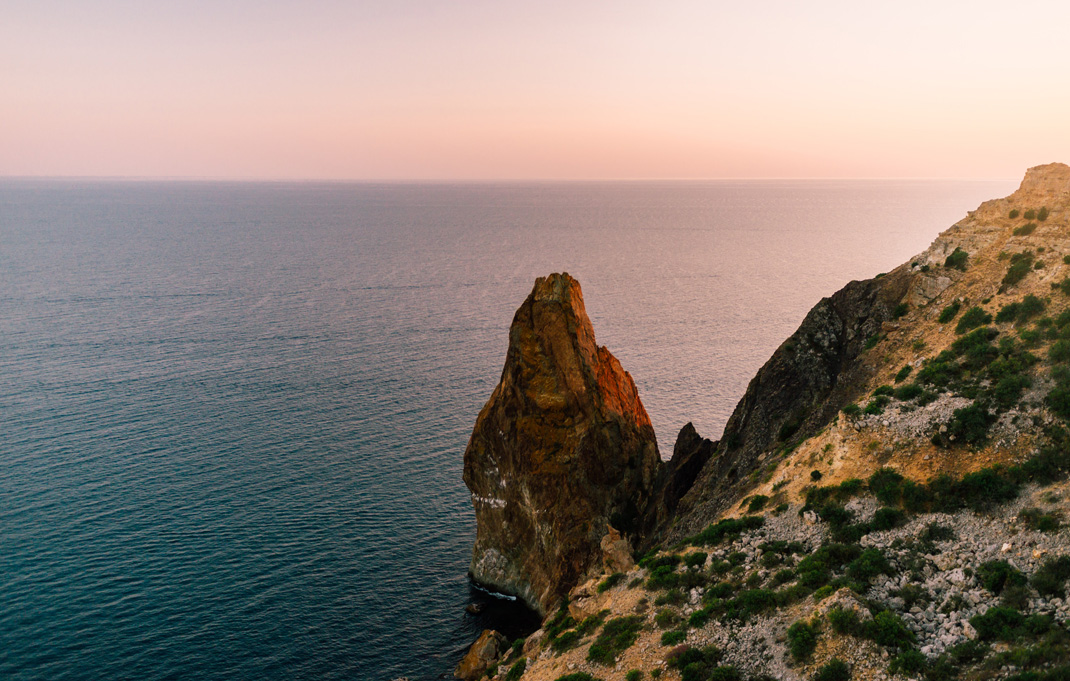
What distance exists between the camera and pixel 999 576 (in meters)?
27.8

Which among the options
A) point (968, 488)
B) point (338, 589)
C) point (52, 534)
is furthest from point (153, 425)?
point (968, 488)

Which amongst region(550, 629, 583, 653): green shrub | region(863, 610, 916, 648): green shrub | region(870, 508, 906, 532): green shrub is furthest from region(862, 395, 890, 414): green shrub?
A: region(550, 629, 583, 653): green shrub

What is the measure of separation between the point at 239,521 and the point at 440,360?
5924 centimetres

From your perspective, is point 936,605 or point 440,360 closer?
point 936,605

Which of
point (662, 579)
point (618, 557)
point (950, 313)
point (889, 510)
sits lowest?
point (618, 557)

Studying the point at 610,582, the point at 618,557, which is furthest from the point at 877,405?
the point at 610,582

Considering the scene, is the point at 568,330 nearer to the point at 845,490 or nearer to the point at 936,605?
the point at 845,490

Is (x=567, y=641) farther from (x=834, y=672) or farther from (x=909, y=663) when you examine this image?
(x=909, y=663)

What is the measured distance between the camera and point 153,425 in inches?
3656

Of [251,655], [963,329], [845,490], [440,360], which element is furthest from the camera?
[440,360]

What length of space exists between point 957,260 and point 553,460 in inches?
1427

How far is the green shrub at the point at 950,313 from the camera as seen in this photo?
4484cm

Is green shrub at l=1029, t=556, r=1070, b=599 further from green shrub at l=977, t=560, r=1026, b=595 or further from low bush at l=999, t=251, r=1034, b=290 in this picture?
low bush at l=999, t=251, r=1034, b=290

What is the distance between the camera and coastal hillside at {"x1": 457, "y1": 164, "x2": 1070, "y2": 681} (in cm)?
2719
